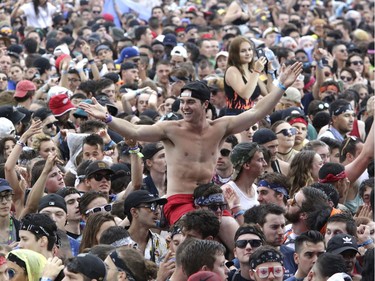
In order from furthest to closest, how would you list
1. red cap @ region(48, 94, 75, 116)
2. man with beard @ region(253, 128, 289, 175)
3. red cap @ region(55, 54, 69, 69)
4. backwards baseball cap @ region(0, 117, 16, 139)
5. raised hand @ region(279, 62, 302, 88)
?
red cap @ region(55, 54, 69, 69) < red cap @ region(48, 94, 75, 116) < backwards baseball cap @ region(0, 117, 16, 139) < man with beard @ region(253, 128, 289, 175) < raised hand @ region(279, 62, 302, 88)

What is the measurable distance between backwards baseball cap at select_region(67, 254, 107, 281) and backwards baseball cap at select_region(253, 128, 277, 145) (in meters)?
5.04

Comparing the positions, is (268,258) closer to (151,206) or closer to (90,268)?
(90,268)

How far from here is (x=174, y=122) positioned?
36.3 feet

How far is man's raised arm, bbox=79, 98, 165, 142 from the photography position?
34.6 ft

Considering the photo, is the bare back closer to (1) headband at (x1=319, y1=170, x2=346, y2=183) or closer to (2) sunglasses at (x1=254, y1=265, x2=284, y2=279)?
(1) headband at (x1=319, y1=170, x2=346, y2=183)

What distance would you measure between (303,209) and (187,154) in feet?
3.94

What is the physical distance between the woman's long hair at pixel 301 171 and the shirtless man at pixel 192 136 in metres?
1.25

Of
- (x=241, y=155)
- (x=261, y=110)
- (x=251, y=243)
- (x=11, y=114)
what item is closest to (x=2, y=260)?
(x=251, y=243)

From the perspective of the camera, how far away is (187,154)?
36.1 ft

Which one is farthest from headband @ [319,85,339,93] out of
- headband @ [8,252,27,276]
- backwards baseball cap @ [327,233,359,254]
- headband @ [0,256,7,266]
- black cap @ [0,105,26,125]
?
headband @ [0,256,7,266]

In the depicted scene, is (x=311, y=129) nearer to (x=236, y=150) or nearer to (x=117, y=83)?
(x=117, y=83)

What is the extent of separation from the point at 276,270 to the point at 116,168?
390 centimetres

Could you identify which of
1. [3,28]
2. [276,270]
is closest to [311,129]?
[276,270]

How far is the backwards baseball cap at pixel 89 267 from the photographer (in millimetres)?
7977
